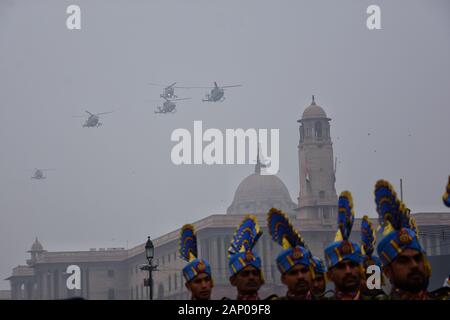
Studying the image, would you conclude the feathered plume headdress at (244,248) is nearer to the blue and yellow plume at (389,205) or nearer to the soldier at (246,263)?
the soldier at (246,263)

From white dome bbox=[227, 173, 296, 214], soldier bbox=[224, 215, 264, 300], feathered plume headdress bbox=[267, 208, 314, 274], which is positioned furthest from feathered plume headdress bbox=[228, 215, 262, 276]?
white dome bbox=[227, 173, 296, 214]

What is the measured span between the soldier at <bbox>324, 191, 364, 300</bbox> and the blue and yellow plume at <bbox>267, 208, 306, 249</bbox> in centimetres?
144

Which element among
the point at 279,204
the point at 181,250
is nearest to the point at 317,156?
the point at 279,204

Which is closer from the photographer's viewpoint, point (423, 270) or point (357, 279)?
point (423, 270)

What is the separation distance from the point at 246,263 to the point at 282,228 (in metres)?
0.79

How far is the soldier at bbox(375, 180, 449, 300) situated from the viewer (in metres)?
18.1

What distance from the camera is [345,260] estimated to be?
19.8 meters

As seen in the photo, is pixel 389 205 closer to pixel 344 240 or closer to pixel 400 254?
pixel 400 254

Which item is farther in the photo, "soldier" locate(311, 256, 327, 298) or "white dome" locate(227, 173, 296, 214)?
"white dome" locate(227, 173, 296, 214)

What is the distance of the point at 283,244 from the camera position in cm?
2150

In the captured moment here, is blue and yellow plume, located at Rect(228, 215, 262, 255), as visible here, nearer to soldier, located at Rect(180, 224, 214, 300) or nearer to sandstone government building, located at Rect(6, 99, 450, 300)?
soldier, located at Rect(180, 224, 214, 300)
